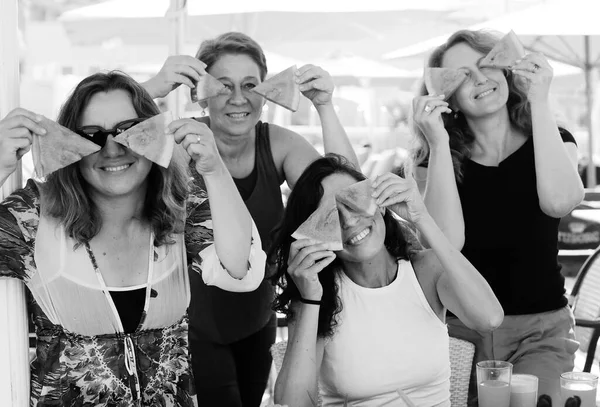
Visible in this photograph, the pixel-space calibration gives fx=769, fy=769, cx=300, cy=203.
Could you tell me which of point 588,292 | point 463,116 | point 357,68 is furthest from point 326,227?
point 357,68

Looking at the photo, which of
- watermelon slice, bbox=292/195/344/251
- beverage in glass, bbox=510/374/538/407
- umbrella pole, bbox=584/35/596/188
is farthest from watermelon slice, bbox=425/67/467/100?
umbrella pole, bbox=584/35/596/188

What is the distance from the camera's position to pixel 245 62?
3.06 meters

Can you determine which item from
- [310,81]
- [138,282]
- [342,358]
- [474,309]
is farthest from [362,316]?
[310,81]

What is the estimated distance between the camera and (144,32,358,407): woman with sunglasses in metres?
3.02

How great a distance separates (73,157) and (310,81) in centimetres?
113

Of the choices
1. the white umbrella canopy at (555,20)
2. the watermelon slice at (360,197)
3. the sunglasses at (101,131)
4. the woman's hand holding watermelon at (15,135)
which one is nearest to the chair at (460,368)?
the watermelon slice at (360,197)

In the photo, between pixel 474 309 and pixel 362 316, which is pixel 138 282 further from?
pixel 474 309

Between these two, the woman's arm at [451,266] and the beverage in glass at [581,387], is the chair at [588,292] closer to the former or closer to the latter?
the woman's arm at [451,266]

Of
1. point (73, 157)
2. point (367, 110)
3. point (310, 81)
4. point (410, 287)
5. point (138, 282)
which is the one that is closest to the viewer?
point (73, 157)

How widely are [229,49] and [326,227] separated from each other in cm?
102

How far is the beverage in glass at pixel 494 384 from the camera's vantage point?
212 cm

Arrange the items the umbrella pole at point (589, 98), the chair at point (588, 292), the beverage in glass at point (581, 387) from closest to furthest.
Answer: the beverage in glass at point (581, 387), the chair at point (588, 292), the umbrella pole at point (589, 98)

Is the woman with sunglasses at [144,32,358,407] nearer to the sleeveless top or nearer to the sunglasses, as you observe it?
the sleeveless top

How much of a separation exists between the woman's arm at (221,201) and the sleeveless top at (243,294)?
0.75 m
